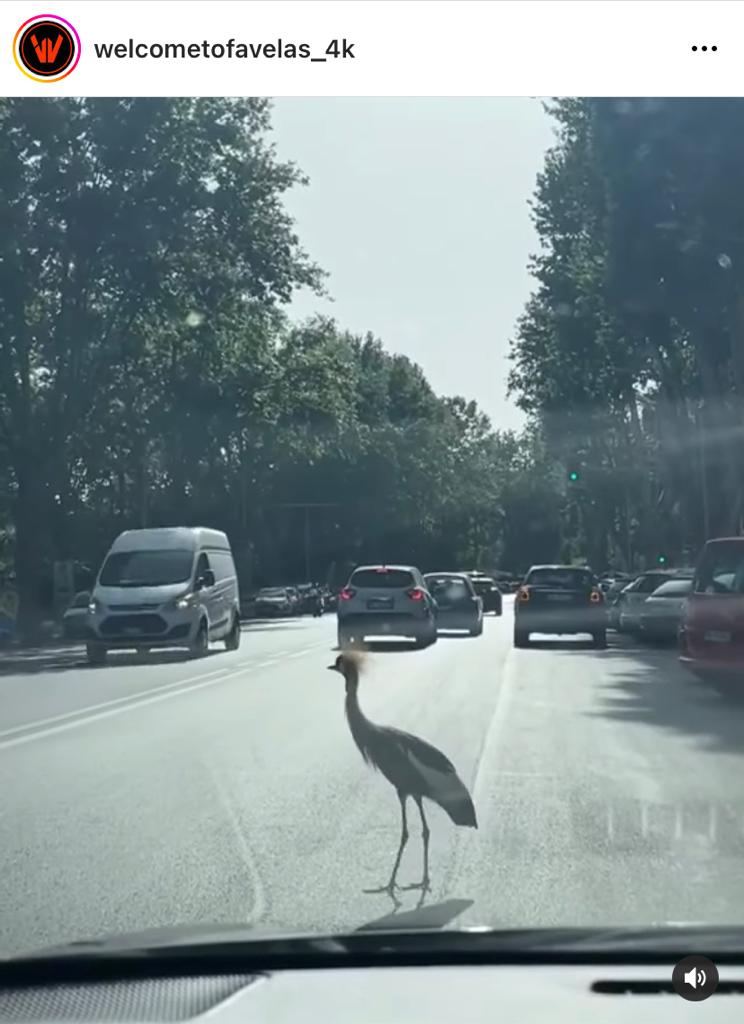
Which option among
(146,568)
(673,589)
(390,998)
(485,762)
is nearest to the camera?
(390,998)

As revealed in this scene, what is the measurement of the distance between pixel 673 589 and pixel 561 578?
227 cm

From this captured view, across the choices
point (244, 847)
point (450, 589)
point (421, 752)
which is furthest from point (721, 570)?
point (450, 589)

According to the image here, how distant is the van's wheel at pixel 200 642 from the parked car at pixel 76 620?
523 inches

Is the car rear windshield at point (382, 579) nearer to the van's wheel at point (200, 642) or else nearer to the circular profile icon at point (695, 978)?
the van's wheel at point (200, 642)

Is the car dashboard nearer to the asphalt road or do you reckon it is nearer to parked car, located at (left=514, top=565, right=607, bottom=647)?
the asphalt road

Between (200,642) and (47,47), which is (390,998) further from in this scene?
(200,642)

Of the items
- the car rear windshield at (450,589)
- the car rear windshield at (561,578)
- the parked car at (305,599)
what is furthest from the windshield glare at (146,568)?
the parked car at (305,599)

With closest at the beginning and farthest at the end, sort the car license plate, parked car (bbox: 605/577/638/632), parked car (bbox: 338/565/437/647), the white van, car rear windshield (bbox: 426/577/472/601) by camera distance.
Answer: the car license plate → the white van → parked car (bbox: 338/565/437/647) → car rear windshield (bbox: 426/577/472/601) → parked car (bbox: 605/577/638/632)

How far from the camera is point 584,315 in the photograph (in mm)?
43875

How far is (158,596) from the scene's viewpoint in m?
29.3

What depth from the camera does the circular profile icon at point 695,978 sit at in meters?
4.08

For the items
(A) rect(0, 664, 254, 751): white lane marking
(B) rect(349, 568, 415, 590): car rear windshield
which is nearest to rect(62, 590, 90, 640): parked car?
(B) rect(349, 568, 415, 590): car rear windshield

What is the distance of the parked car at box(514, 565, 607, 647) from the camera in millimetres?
34406

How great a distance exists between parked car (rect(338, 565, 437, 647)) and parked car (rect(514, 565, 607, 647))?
6.41 ft
